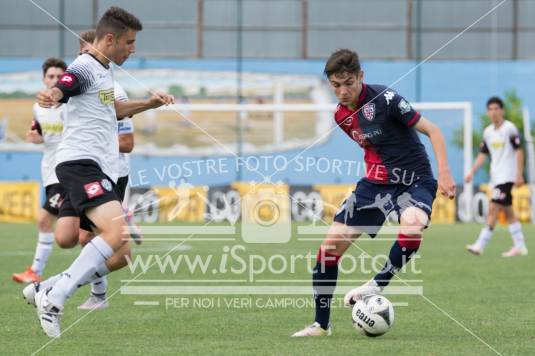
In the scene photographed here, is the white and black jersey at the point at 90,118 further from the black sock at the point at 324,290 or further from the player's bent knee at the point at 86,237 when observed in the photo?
the player's bent knee at the point at 86,237

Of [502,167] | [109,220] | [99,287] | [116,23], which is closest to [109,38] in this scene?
[116,23]

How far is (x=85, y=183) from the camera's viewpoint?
6672 millimetres

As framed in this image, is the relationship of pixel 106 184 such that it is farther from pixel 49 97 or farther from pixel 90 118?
pixel 49 97

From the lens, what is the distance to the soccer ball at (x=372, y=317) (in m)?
7.06

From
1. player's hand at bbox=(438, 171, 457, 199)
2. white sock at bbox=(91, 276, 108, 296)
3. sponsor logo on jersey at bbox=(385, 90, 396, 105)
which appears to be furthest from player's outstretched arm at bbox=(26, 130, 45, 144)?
player's hand at bbox=(438, 171, 457, 199)

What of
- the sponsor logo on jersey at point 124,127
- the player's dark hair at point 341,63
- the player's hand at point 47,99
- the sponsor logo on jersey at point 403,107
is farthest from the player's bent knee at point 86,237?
the sponsor logo on jersey at point 403,107

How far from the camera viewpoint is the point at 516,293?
384 inches

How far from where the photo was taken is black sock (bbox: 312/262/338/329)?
7.20 meters

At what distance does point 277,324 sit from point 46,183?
3.68 m

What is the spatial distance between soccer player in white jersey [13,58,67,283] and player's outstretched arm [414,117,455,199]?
429 centimetres

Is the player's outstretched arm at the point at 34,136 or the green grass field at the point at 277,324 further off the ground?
the player's outstretched arm at the point at 34,136

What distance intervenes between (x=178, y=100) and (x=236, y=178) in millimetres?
3829

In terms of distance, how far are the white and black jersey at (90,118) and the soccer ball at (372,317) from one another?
1.92 meters

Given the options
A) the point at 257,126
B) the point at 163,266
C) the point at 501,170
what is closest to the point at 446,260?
the point at 501,170
